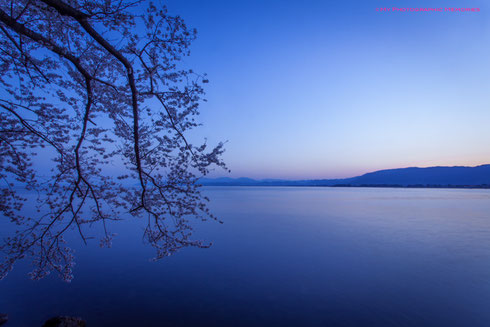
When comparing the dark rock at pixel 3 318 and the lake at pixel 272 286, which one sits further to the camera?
the lake at pixel 272 286

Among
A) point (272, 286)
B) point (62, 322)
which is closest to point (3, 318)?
point (62, 322)

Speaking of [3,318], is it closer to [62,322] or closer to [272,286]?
[62,322]

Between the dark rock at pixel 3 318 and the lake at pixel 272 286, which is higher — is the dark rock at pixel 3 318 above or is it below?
above

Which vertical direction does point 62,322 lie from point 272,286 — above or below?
above

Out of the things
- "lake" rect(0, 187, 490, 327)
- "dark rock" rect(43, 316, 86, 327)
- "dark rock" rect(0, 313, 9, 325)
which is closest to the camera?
"dark rock" rect(43, 316, 86, 327)

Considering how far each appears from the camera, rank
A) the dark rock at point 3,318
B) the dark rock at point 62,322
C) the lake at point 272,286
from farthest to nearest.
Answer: the lake at point 272,286 → the dark rock at point 3,318 → the dark rock at point 62,322

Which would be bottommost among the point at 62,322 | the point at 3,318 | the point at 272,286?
the point at 272,286

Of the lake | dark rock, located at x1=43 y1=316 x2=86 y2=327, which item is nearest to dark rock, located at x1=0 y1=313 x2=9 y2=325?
the lake

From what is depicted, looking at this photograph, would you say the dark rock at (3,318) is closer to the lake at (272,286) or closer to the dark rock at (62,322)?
the lake at (272,286)

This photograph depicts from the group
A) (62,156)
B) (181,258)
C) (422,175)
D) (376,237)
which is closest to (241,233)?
(181,258)

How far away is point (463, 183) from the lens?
132375 mm

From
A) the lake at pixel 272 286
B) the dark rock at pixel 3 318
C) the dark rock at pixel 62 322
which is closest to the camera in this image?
the dark rock at pixel 62 322

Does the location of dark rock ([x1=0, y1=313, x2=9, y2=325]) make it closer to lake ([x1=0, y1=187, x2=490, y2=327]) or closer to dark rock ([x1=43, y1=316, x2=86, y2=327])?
lake ([x1=0, y1=187, x2=490, y2=327])

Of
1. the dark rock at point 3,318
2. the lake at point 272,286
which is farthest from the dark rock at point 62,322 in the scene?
the dark rock at point 3,318
